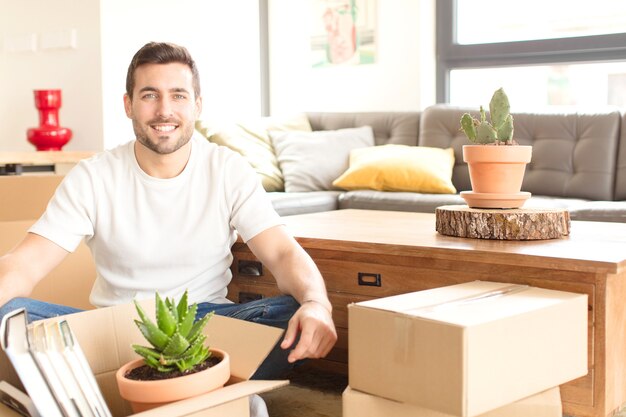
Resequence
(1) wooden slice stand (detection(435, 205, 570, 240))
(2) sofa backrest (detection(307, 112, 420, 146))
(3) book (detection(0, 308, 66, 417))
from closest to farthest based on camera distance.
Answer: (3) book (detection(0, 308, 66, 417)), (1) wooden slice stand (detection(435, 205, 570, 240)), (2) sofa backrest (detection(307, 112, 420, 146))

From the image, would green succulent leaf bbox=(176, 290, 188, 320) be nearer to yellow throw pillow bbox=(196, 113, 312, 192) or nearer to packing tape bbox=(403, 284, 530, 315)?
packing tape bbox=(403, 284, 530, 315)

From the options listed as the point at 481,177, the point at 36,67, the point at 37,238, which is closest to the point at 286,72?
the point at 36,67

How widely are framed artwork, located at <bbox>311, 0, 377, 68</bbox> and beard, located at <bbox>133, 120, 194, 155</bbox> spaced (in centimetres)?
318

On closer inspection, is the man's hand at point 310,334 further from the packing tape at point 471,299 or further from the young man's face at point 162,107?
the young man's face at point 162,107

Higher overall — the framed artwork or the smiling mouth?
the framed artwork

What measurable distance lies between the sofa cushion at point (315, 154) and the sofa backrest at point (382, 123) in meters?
0.07

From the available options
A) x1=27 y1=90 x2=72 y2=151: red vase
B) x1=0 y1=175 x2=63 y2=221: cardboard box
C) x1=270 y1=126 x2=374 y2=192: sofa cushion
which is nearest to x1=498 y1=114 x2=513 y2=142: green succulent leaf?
x1=0 y1=175 x2=63 y2=221: cardboard box

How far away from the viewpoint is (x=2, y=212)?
2727mm

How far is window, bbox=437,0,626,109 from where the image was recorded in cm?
450

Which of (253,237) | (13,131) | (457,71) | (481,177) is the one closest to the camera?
(253,237)

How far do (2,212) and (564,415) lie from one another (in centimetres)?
184

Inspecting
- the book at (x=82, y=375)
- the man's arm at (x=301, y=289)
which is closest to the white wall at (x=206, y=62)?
the man's arm at (x=301, y=289)

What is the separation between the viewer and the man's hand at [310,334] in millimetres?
1677

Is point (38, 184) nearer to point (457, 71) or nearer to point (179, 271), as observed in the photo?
point (179, 271)
